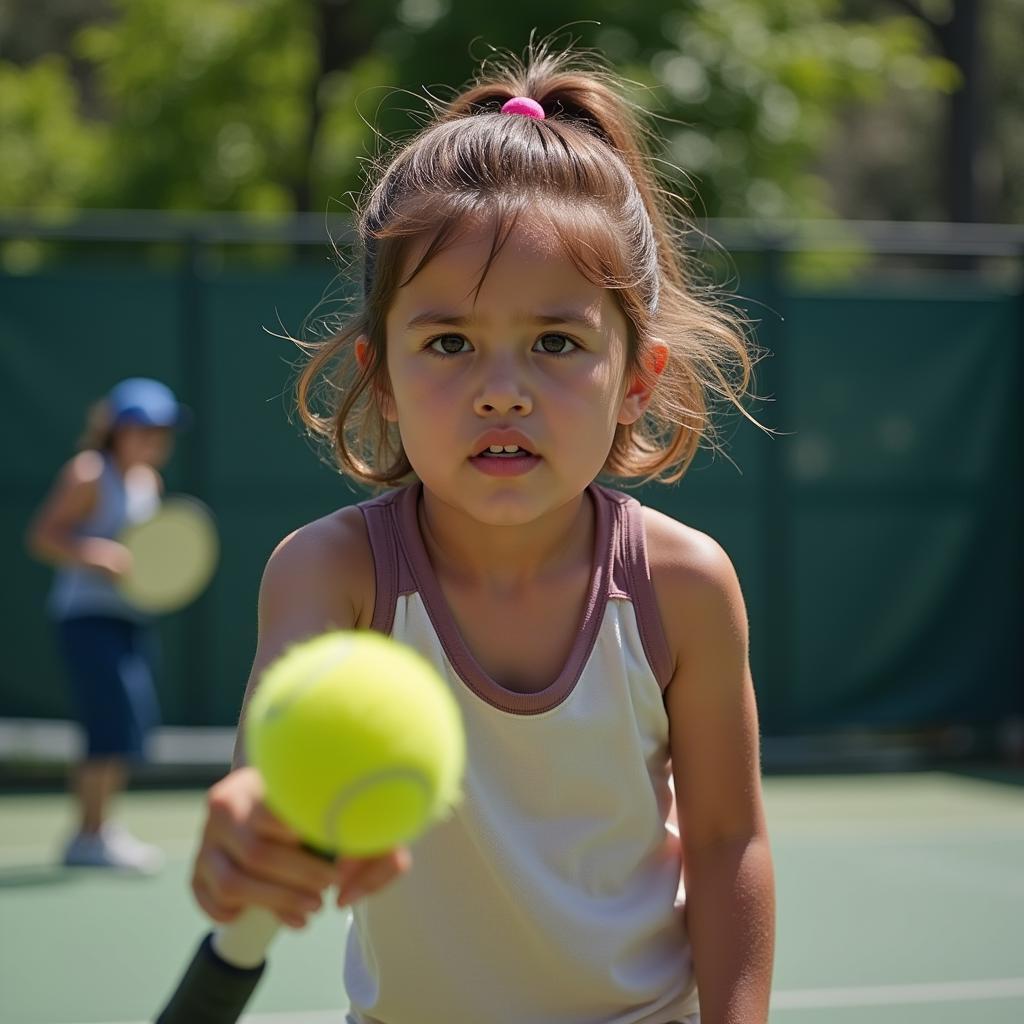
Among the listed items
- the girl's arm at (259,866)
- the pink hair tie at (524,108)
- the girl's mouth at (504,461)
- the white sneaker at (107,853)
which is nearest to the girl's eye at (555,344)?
the girl's mouth at (504,461)

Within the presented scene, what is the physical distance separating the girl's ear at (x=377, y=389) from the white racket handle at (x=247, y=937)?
88 centimetres

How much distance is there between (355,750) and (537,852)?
781 mm

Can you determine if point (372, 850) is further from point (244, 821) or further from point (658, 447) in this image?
point (658, 447)

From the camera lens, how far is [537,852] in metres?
2.01

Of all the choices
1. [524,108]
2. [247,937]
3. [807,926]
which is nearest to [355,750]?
[247,937]

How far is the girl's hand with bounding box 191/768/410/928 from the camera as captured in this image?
53.2 inches

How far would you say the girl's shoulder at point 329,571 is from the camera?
1966 mm

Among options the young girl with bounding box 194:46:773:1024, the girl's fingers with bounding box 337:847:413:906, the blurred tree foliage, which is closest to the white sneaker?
the young girl with bounding box 194:46:773:1024

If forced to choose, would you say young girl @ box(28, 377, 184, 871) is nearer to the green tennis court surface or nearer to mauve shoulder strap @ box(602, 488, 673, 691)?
the green tennis court surface

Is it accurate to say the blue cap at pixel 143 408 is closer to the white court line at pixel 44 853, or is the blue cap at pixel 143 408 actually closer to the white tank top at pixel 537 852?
the white court line at pixel 44 853

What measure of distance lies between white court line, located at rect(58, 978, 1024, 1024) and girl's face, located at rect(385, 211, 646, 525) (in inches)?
101

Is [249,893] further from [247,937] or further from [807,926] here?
[807,926]

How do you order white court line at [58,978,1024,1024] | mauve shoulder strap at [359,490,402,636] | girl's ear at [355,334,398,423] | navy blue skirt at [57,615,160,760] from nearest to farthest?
mauve shoulder strap at [359,490,402,636] → girl's ear at [355,334,398,423] → white court line at [58,978,1024,1024] → navy blue skirt at [57,615,160,760]

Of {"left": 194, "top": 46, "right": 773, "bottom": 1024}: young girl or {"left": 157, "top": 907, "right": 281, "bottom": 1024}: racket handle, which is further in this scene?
{"left": 194, "top": 46, "right": 773, "bottom": 1024}: young girl
